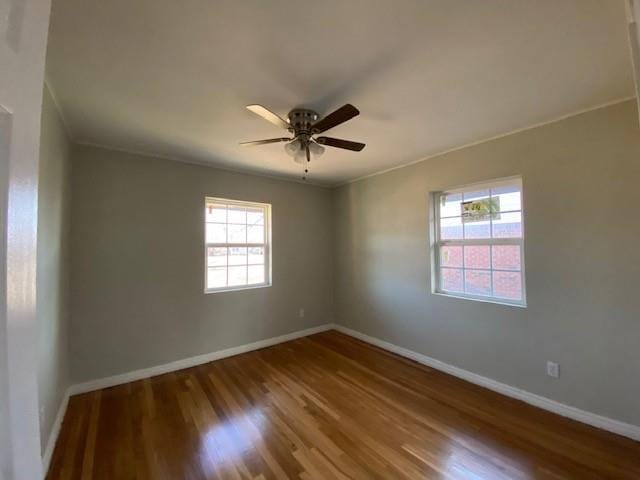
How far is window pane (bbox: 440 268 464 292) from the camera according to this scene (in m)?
3.01

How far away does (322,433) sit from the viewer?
201 cm

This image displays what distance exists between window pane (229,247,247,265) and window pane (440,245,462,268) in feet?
8.22

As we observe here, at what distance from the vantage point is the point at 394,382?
2760 mm

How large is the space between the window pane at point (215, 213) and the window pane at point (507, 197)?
10.2ft

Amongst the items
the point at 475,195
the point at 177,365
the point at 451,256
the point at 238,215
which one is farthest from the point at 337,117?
the point at 177,365

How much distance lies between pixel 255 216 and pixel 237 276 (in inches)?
34.2

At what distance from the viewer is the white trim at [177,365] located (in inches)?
104

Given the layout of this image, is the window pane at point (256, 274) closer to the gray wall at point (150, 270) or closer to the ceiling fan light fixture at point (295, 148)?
the gray wall at point (150, 270)

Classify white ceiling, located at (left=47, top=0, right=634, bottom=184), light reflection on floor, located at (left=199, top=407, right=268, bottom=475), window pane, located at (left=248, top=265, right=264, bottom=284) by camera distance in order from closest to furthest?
white ceiling, located at (left=47, top=0, right=634, bottom=184) < light reflection on floor, located at (left=199, top=407, right=268, bottom=475) < window pane, located at (left=248, top=265, right=264, bottom=284)

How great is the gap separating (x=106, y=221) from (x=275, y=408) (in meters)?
2.41

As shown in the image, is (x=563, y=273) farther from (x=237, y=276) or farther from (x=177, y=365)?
(x=177, y=365)

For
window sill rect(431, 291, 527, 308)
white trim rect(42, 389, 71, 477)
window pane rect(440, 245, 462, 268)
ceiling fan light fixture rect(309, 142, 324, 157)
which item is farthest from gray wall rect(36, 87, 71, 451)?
window pane rect(440, 245, 462, 268)

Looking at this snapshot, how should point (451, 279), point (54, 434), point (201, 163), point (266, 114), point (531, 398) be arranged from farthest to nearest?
point (201, 163)
point (451, 279)
point (531, 398)
point (54, 434)
point (266, 114)

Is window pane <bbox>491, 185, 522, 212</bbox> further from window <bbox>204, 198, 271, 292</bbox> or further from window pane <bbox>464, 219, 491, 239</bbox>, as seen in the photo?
window <bbox>204, 198, 271, 292</bbox>
